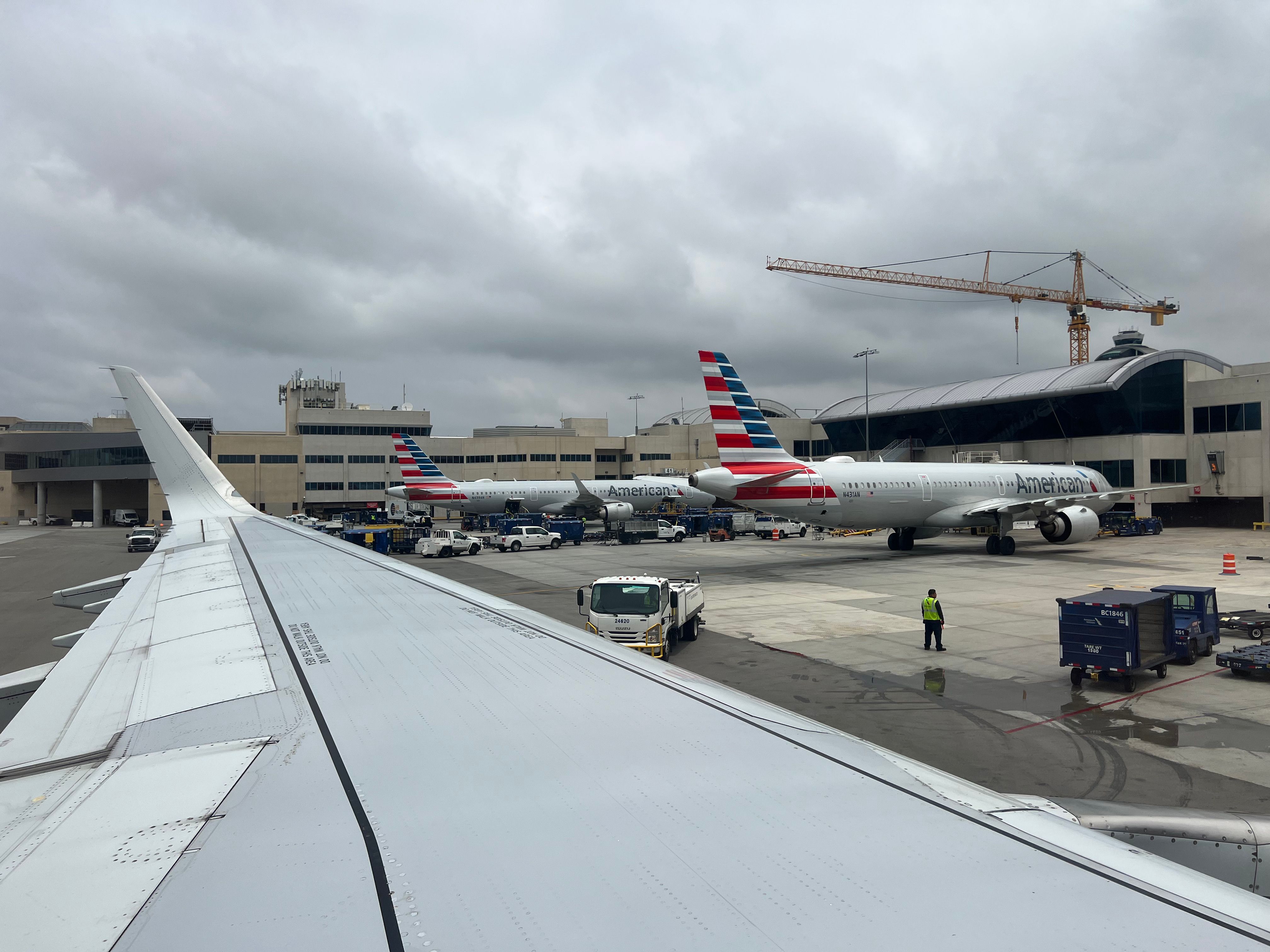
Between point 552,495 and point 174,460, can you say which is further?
point 552,495

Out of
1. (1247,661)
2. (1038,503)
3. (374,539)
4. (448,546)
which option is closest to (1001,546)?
(1038,503)

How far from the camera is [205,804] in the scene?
3250 millimetres

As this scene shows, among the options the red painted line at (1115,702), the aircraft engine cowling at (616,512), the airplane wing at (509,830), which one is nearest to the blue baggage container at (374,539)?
the aircraft engine cowling at (616,512)

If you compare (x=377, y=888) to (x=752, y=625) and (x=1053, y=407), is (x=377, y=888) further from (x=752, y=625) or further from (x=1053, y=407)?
(x=1053, y=407)

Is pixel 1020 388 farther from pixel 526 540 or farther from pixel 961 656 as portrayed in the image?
pixel 961 656

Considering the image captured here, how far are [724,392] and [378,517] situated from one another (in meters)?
48.4

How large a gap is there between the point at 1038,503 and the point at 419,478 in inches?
1701

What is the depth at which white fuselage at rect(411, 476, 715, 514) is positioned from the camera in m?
59.3

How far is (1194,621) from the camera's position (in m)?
16.3

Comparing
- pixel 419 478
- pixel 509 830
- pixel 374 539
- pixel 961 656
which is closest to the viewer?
pixel 509 830

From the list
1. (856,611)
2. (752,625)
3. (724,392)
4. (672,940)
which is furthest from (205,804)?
(724,392)

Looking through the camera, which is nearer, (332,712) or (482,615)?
(332,712)

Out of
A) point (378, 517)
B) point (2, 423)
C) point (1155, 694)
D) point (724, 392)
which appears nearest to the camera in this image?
point (1155, 694)

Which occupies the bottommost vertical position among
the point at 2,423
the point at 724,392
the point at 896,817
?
the point at 896,817
